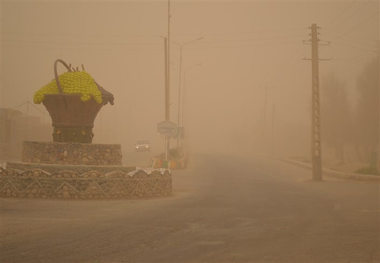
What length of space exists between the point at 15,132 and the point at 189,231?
44.1 metres

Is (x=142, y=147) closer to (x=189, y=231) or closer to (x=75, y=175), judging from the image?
(x=75, y=175)

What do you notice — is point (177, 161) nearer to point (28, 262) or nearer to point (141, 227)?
point (141, 227)

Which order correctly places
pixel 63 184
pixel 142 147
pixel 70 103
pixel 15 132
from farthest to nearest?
1. pixel 142 147
2. pixel 15 132
3. pixel 70 103
4. pixel 63 184

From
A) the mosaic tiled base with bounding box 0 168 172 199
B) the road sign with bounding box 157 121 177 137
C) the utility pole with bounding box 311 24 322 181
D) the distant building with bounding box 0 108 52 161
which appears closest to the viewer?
the mosaic tiled base with bounding box 0 168 172 199

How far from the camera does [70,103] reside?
772 inches

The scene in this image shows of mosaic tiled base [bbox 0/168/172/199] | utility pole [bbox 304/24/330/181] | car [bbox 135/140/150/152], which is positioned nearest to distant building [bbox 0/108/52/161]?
car [bbox 135/140/150/152]

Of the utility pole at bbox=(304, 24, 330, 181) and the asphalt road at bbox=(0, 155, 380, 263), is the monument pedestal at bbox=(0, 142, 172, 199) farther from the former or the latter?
the utility pole at bbox=(304, 24, 330, 181)

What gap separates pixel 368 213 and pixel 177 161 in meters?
30.3

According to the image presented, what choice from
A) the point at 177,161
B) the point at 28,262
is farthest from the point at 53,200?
the point at 177,161

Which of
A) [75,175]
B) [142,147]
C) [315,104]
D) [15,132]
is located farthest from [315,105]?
[142,147]

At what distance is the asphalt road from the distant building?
33504 mm

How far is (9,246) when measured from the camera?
9461 millimetres

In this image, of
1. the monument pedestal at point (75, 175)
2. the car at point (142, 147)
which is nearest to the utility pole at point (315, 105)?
the monument pedestal at point (75, 175)

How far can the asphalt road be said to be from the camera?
30.2 ft
